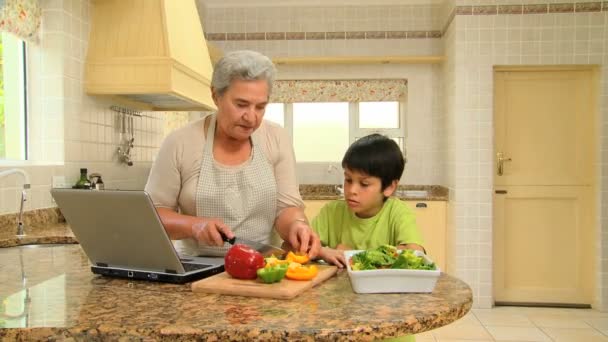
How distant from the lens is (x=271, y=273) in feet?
3.57

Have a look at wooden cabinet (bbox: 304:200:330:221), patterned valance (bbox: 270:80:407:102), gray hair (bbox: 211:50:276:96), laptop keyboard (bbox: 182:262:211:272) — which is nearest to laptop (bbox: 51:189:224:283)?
laptop keyboard (bbox: 182:262:211:272)

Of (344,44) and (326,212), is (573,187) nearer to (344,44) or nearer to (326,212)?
(344,44)

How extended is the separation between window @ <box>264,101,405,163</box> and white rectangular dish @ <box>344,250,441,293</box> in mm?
4130

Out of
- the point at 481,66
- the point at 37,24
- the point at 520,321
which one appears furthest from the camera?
the point at 481,66

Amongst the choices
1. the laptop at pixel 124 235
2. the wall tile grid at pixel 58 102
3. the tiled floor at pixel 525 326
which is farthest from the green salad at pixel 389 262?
the tiled floor at pixel 525 326

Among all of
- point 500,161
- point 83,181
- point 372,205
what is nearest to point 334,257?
point 372,205

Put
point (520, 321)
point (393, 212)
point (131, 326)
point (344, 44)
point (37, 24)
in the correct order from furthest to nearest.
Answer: point (344, 44) < point (520, 321) < point (37, 24) < point (393, 212) < point (131, 326)

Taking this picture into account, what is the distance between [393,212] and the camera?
66.0 inches

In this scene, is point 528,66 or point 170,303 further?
point 528,66

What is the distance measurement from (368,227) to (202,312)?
821 millimetres

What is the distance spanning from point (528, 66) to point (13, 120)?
141 inches

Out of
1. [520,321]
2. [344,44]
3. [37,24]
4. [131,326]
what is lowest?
[520,321]

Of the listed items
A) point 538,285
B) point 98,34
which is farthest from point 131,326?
point 538,285

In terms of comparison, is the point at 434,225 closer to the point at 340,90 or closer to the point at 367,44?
the point at 340,90
